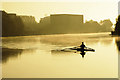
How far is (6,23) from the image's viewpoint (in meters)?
80.4

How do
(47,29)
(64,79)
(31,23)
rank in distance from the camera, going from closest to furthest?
1. (64,79)
2. (31,23)
3. (47,29)

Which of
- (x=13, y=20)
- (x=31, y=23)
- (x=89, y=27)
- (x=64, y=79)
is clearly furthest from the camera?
(x=89, y=27)

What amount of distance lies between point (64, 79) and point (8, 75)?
5.21 meters

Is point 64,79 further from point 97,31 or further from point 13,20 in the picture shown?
point 97,31

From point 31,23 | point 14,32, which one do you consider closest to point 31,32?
point 31,23

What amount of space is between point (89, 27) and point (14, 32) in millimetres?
57644

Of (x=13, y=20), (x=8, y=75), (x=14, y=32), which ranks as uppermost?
(x=13, y=20)

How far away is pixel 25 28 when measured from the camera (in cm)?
8744

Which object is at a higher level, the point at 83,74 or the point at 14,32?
the point at 14,32

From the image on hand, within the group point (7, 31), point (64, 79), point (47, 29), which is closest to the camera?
point (64, 79)

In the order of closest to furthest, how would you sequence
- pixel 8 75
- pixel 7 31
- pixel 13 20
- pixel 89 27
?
pixel 8 75 → pixel 7 31 → pixel 13 20 → pixel 89 27

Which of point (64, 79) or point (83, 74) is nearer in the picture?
point (64, 79)

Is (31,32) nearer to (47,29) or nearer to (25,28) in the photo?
(25,28)

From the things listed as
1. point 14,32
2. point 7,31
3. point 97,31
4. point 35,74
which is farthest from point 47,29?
point 35,74
